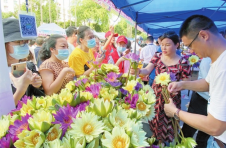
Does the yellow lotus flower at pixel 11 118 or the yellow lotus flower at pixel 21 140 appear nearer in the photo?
the yellow lotus flower at pixel 21 140

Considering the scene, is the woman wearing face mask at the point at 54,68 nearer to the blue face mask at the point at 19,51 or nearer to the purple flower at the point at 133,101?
the blue face mask at the point at 19,51

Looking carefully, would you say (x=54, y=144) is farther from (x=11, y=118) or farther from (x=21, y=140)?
(x=11, y=118)

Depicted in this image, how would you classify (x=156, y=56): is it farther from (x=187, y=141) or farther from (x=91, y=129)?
(x=91, y=129)

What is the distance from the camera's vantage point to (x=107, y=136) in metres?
0.64

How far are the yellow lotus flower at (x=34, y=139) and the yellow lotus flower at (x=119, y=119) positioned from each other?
0.27 m

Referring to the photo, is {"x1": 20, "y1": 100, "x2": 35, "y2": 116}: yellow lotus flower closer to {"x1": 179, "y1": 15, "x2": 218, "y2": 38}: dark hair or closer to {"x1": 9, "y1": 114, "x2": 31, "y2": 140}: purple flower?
{"x1": 9, "y1": 114, "x2": 31, "y2": 140}: purple flower

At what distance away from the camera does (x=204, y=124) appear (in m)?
1.05

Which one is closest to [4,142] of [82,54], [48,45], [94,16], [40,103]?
[40,103]

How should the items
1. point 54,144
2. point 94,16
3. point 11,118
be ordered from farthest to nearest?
point 94,16 → point 11,118 → point 54,144

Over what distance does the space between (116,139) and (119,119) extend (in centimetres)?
12

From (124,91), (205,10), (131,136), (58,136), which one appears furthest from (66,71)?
(205,10)

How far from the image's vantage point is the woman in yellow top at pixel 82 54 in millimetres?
2334

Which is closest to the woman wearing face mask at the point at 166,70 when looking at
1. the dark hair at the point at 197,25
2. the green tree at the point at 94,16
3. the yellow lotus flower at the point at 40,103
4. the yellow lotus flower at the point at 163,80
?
the yellow lotus flower at the point at 163,80

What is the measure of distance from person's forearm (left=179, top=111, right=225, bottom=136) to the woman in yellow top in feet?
4.82
